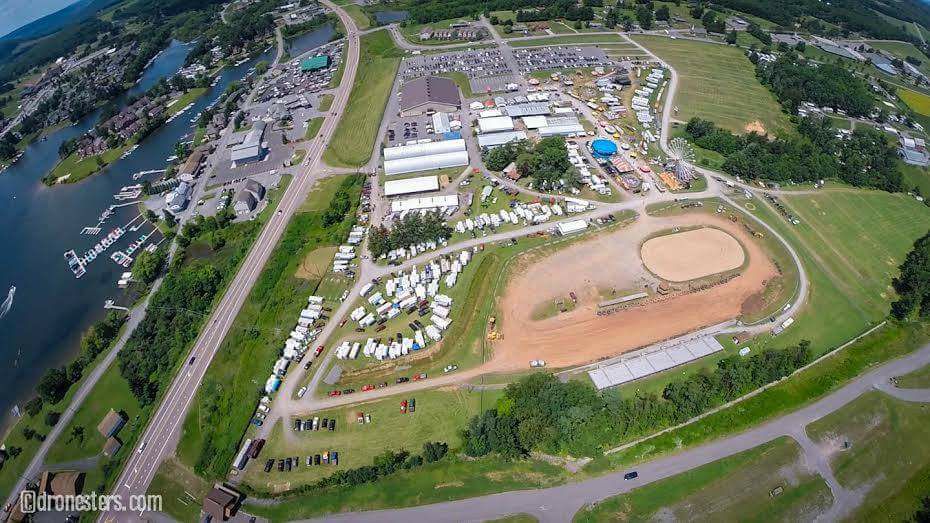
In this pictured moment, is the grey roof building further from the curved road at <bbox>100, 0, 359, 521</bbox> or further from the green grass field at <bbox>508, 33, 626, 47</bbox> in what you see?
the green grass field at <bbox>508, 33, 626, 47</bbox>

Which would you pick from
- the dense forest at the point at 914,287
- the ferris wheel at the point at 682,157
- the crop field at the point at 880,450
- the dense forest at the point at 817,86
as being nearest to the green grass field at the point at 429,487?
the crop field at the point at 880,450

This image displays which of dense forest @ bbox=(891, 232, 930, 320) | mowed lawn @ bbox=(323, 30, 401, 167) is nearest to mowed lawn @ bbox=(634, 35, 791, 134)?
A: dense forest @ bbox=(891, 232, 930, 320)

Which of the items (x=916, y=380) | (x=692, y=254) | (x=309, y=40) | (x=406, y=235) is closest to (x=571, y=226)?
(x=692, y=254)

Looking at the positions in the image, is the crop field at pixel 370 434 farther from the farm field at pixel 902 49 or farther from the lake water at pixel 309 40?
the farm field at pixel 902 49

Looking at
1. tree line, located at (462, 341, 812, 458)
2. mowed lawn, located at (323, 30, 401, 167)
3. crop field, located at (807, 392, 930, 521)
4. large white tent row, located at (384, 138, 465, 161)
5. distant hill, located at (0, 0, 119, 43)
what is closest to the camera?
crop field, located at (807, 392, 930, 521)

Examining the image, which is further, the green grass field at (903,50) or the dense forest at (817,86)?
the green grass field at (903,50)

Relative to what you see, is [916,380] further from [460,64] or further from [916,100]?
[460,64]
